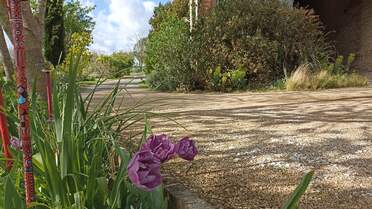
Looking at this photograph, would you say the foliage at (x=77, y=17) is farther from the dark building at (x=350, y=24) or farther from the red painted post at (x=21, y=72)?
the red painted post at (x=21, y=72)

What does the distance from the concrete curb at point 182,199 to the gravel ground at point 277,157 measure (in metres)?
0.07

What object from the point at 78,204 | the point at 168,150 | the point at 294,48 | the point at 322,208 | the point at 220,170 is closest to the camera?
the point at 168,150

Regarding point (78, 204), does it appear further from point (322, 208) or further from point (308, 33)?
point (308, 33)

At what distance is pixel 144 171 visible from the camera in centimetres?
101

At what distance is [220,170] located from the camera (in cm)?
227

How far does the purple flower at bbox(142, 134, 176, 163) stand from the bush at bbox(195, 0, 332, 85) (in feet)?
25.2

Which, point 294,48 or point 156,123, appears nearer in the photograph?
point 156,123

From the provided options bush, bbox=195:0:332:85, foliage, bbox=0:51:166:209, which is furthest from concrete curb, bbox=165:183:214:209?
bush, bbox=195:0:332:85

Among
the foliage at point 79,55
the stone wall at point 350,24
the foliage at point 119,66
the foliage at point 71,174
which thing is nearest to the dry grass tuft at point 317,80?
the foliage at point 119,66

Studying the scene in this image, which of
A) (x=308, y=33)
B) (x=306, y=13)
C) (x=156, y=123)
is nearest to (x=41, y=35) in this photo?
(x=156, y=123)

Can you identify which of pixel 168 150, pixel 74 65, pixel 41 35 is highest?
pixel 41 35

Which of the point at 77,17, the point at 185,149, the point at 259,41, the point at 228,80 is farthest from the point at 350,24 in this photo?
the point at 77,17

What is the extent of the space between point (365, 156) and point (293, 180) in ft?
2.27

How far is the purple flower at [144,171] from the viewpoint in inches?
39.2
